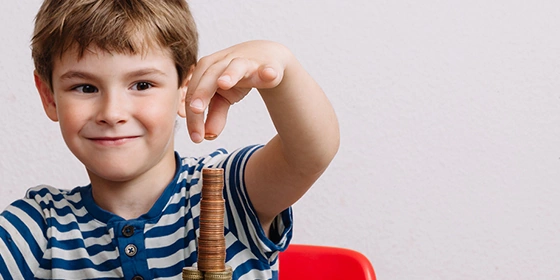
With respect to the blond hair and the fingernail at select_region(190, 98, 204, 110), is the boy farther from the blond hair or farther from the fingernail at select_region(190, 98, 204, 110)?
the fingernail at select_region(190, 98, 204, 110)

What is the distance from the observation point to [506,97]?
4.54 ft

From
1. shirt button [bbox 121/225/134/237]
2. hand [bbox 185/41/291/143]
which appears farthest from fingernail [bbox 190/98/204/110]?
shirt button [bbox 121/225/134/237]

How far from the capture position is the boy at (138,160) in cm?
81

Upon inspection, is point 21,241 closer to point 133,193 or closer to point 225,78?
point 133,193

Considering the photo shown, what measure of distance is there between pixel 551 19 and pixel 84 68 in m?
0.89

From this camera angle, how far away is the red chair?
105cm

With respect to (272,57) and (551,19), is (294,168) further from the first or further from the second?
(551,19)

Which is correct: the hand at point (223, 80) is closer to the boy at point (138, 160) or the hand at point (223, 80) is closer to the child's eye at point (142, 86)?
the boy at point (138, 160)

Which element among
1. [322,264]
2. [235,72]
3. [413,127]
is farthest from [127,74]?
[413,127]

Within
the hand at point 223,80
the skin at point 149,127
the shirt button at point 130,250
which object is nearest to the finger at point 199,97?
the hand at point 223,80

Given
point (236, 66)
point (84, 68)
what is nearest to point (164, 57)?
point (84, 68)

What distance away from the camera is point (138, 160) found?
0.87 meters

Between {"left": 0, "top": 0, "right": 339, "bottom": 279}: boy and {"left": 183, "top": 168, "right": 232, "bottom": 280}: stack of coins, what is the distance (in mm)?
223

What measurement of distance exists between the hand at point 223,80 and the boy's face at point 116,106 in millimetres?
210
